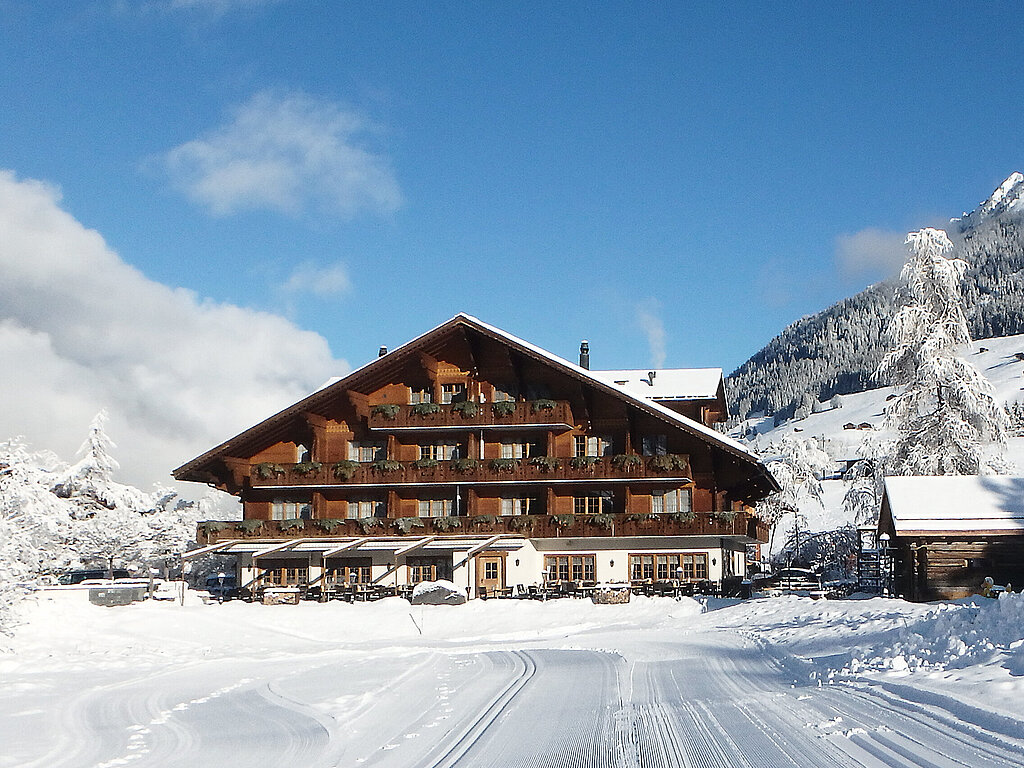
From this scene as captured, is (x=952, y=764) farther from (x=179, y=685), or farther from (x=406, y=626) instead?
(x=406, y=626)

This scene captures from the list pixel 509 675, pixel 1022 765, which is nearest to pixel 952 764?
pixel 1022 765

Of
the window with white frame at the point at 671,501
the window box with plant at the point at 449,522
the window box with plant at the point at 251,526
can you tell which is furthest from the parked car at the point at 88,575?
the window with white frame at the point at 671,501

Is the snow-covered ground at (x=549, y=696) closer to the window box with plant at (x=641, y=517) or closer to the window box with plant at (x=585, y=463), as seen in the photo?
the window box with plant at (x=641, y=517)

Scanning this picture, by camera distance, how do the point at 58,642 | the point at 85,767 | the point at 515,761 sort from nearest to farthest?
the point at 515,761 < the point at 85,767 < the point at 58,642

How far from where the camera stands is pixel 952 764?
8.48m

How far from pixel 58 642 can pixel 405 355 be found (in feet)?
68.9

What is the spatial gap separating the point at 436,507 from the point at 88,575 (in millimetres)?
20036

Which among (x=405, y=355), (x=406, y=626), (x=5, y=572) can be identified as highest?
(x=405, y=355)

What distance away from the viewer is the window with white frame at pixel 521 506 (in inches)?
1694

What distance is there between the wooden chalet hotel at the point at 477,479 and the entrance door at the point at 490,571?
0.05 metres

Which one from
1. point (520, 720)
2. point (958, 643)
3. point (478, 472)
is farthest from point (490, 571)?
point (520, 720)

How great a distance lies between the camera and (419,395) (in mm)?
44906

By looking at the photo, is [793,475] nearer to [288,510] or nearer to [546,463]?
[546,463]

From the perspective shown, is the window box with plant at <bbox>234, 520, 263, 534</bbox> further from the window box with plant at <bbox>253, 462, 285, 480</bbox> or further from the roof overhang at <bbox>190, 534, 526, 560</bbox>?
the window box with plant at <bbox>253, 462, 285, 480</bbox>
